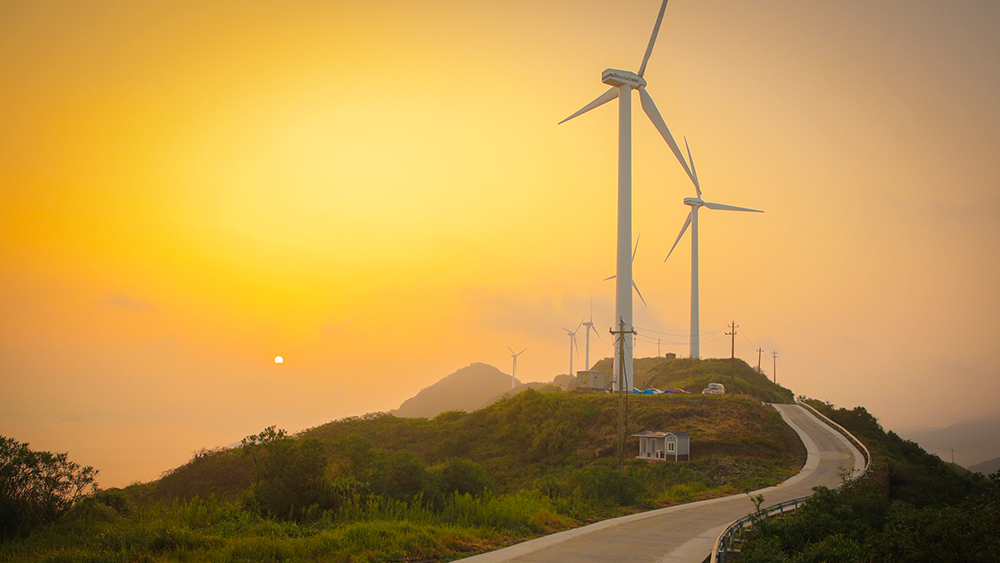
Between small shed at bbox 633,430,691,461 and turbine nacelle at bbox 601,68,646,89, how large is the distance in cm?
3977

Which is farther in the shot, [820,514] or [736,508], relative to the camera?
[736,508]

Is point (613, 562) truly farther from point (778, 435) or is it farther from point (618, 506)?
point (778, 435)

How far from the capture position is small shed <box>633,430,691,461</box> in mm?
50719

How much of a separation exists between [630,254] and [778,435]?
25.0 m

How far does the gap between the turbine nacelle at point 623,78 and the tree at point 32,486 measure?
6695 cm

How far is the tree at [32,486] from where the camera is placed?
1455 centimetres

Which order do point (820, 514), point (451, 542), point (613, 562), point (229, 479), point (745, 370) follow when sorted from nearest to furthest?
point (613, 562) → point (451, 542) → point (820, 514) → point (229, 479) → point (745, 370)

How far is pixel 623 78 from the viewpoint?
72375 millimetres

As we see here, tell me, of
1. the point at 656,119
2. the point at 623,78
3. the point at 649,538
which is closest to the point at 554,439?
the point at 656,119

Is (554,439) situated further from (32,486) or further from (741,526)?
(32,486)

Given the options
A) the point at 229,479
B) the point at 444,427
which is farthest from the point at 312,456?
the point at 444,427

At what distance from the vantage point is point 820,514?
55.7 ft

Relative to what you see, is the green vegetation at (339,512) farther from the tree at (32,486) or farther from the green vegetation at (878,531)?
the green vegetation at (878,531)

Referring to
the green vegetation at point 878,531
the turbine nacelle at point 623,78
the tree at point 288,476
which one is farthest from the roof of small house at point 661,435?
the turbine nacelle at point 623,78
